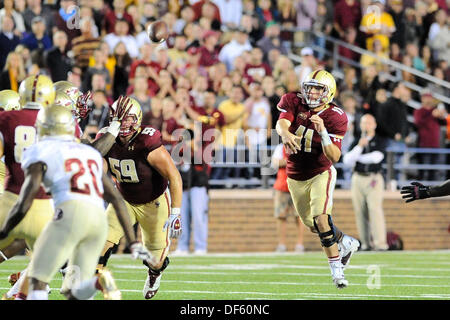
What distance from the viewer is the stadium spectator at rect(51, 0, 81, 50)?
16094 millimetres

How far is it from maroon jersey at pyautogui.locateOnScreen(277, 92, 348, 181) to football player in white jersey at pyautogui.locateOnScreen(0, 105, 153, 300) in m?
3.70

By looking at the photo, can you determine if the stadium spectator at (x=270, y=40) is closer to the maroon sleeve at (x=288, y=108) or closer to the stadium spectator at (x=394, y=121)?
the stadium spectator at (x=394, y=121)

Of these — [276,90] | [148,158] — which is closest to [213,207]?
[276,90]

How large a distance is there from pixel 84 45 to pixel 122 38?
2.30 feet

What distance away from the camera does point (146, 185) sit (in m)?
9.31

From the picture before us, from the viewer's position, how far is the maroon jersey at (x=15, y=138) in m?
7.88

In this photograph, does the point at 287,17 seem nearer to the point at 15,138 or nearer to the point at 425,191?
the point at 425,191

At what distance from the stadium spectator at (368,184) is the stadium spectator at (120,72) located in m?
3.43

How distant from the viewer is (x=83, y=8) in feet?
52.6

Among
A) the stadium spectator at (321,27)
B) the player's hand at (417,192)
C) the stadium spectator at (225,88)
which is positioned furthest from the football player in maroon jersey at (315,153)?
the stadium spectator at (321,27)

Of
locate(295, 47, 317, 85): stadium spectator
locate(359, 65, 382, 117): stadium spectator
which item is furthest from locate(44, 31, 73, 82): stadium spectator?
locate(359, 65, 382, 117): stadium spectator

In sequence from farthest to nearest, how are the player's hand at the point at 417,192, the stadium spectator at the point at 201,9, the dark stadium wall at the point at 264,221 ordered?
the stadium spectator at the point at 201,9 → the dark stadium wall at the point at 264,221 → the player's hand at the point at 417,192

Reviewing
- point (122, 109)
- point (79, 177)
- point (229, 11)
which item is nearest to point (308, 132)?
point (122, 109)

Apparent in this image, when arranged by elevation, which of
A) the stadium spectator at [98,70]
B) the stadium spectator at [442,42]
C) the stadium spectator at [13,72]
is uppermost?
the stadium spectator at [442,42]
